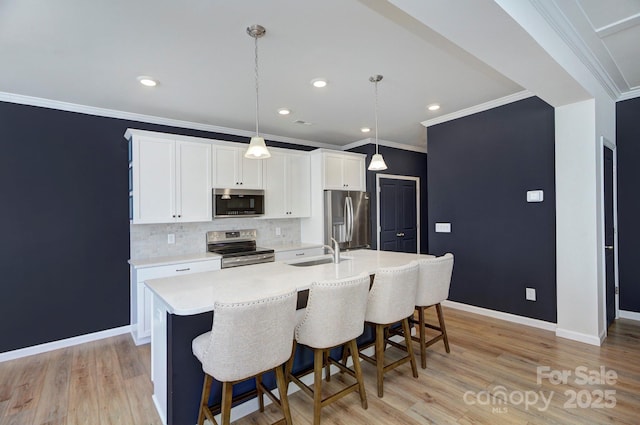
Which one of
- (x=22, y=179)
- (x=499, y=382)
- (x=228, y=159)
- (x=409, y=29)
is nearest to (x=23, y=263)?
(x=22, y=179)

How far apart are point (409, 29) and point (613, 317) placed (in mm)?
4025

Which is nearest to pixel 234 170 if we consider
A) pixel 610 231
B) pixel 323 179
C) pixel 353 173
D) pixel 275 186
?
pixel 275 186

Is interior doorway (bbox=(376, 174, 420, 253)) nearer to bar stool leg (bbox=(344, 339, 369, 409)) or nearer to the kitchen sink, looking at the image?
the kitchen sink

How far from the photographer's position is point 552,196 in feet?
11.1

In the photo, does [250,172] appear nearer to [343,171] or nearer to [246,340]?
[343,171]

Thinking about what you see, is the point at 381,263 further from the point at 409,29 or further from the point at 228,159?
the point at 228,159

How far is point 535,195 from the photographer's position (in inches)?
138

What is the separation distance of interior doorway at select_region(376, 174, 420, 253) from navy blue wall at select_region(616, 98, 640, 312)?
305 cm

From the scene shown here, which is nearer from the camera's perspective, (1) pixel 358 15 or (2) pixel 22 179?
(1) pixel 358 15

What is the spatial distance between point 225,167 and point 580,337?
4.39m

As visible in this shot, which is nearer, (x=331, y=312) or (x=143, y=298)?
(x=331, y=312)

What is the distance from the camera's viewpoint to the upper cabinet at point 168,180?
3.52 metres

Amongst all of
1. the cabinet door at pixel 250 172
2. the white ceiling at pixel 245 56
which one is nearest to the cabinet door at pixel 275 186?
the cabinet door at pixel 250 172

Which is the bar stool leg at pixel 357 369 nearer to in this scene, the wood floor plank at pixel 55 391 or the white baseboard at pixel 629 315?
the wood floor plank at pixel 55 391
